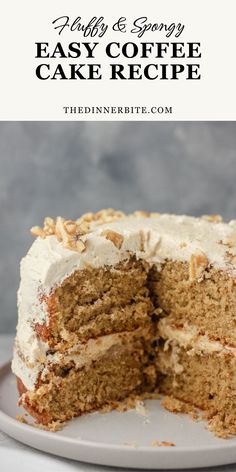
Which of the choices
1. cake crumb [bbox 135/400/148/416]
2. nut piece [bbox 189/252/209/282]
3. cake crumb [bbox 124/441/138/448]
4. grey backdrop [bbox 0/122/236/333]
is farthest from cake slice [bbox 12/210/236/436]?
grey backdrop [bbox 0/122/236/333]

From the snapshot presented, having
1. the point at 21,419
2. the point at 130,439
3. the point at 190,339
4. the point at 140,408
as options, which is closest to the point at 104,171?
the point at 190,339

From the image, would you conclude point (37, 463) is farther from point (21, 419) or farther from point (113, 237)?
point (113, 237)

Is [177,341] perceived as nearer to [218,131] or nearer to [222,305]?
[222,305]

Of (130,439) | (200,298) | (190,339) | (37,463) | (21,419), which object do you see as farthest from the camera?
(190,339)

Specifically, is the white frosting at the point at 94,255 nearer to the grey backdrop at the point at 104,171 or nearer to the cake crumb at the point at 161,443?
the cake crumb at the point at 161,443

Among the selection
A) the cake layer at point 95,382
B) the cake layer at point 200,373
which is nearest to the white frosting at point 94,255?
the cake layer at point 95,382
